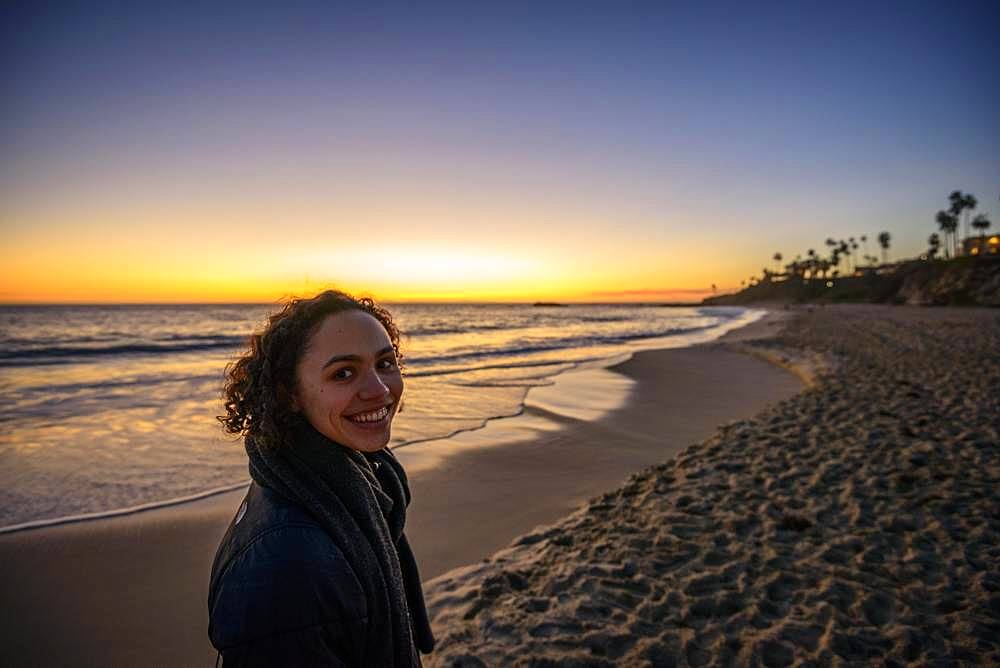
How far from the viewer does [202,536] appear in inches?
219

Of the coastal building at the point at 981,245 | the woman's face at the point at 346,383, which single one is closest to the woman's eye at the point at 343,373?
the woman's face at the point at 346,383

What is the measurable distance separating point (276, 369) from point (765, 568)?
4.33m

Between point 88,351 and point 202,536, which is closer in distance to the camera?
point 202,536

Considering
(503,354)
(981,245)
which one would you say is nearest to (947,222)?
(981,245)

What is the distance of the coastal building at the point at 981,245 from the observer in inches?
3800

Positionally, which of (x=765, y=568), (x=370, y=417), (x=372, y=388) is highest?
(x=372, y=388)

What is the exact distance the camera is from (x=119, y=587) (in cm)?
457

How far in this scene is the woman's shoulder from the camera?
1.35m

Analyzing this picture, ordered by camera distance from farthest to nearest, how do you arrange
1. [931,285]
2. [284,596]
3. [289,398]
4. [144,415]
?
1. [931,285]
2. [144,415]
3. [289,398]
4. [284,596]

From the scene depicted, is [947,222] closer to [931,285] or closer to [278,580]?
[931,285]

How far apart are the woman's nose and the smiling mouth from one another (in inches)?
2.4

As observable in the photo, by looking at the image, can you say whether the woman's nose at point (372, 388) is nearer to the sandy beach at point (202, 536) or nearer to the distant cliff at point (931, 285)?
the sandy beach at point (202, 536)

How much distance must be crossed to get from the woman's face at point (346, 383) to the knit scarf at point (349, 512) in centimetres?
8

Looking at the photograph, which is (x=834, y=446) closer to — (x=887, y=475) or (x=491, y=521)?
(x=887, y=475)
